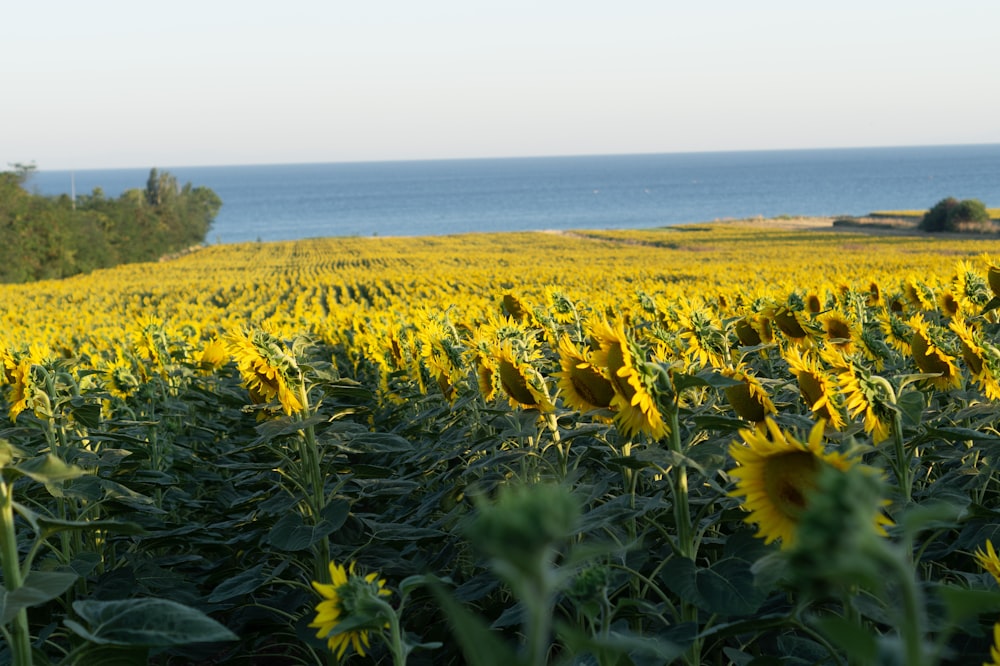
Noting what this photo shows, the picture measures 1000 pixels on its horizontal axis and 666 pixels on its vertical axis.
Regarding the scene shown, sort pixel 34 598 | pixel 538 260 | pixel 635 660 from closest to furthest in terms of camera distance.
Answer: pixel 34 598, pixel 635 660, pixel 538 260

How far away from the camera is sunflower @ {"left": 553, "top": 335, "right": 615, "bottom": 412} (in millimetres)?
2916

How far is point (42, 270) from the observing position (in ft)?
192

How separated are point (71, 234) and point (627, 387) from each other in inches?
2537

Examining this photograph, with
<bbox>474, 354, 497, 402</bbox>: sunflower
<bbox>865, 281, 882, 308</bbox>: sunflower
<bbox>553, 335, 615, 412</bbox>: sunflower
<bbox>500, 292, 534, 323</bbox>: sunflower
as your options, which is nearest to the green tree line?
<bbox>500, 292, 534, 323</bbox>: sunflower

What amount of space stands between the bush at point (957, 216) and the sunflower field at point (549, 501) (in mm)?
52973

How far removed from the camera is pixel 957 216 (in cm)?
5456

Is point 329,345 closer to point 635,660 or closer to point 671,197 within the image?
point 635,660

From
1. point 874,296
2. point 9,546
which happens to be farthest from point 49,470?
point 874,296

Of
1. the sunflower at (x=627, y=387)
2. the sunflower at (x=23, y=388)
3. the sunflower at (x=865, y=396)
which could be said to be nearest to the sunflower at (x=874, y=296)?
the sunflower at (x=865, y=396)

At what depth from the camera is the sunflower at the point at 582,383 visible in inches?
115

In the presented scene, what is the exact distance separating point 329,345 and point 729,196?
169 meters

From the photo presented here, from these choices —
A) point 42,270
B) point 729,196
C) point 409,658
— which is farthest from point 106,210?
point 729,196

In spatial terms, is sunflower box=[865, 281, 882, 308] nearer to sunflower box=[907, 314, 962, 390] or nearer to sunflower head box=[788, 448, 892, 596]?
sunflower box=[907, 314, 962, 390]

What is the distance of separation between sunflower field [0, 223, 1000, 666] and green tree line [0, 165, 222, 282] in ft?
185
